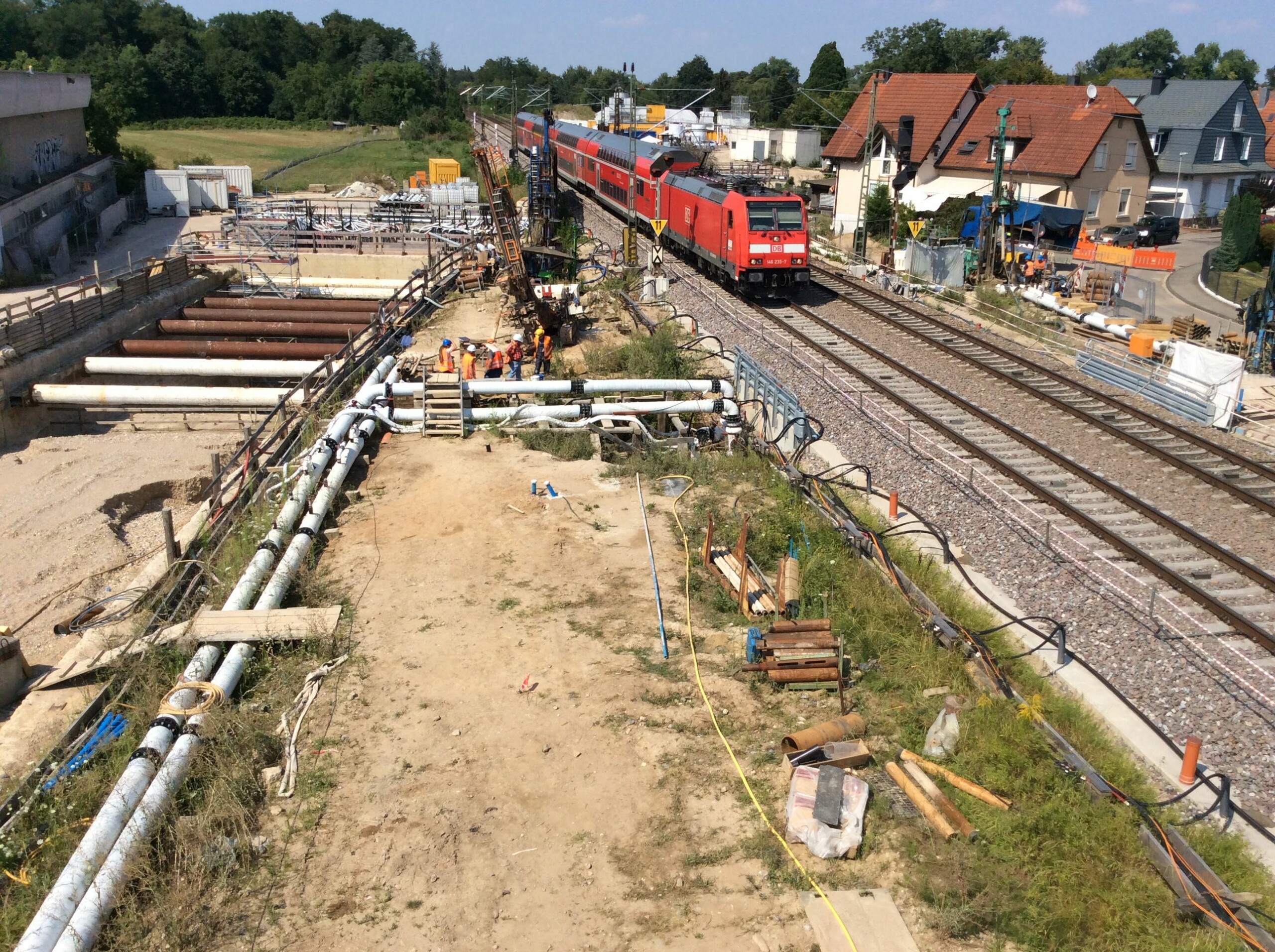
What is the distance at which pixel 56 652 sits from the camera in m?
13.6

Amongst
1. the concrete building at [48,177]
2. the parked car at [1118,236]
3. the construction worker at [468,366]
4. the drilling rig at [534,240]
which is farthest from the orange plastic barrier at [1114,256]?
the concrete building at [48,177]

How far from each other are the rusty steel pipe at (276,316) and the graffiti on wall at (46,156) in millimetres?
21147

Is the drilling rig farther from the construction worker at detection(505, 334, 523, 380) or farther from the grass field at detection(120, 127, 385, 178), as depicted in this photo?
the grass field at detection(120, 127, 385, 178)

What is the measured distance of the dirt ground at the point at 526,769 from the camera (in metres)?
7.59

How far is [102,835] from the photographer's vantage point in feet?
26.4

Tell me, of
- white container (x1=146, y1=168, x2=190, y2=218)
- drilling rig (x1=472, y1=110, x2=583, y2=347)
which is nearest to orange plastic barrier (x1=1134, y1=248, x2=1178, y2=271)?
drilling rig (x1=472, y1=110, x2=583, y2=347)

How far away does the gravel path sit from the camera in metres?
9.79

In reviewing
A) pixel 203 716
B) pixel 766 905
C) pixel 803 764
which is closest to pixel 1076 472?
pixel 803 764

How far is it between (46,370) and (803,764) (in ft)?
74.3

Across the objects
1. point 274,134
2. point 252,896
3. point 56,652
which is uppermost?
point 274,134

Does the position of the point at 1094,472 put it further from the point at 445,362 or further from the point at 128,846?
the point at 128,846

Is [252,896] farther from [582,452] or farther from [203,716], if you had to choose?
[582,452]

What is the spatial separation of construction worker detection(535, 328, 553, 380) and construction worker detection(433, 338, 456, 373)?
184 cm

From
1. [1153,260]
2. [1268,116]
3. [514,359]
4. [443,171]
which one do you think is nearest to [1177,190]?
[1153,260]
